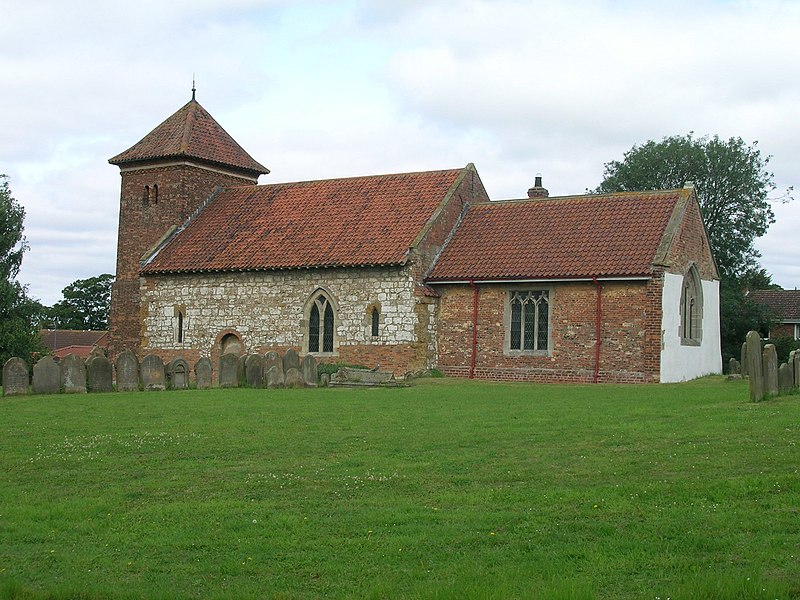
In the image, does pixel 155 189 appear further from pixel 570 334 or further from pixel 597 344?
pixel 597 344

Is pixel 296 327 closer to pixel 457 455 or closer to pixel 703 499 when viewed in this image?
pixel 457 455

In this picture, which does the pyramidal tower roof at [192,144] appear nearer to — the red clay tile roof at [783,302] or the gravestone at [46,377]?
the gravestone at [46,377]

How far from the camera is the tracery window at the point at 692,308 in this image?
31922 millimetres

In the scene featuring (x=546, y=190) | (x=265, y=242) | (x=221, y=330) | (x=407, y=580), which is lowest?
(x=407, y=580)

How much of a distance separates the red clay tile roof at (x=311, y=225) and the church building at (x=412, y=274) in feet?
0.24

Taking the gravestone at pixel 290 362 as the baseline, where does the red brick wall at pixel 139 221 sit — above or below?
above

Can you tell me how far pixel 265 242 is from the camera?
36.0 meters

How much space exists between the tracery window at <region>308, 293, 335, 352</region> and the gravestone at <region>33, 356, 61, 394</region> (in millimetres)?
10019

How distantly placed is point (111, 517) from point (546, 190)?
98.3 ft

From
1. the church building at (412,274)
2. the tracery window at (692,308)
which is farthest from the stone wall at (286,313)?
the tracery window at (692,308)

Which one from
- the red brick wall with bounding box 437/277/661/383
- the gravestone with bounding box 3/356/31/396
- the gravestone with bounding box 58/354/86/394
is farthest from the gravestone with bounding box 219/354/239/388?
the red brick wall with bounding box 437/277/661/383

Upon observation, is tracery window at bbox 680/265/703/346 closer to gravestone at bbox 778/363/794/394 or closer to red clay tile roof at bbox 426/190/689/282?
red clay tile roof at bbox 426/190/689/282

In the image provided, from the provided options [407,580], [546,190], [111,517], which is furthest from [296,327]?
[407,580]

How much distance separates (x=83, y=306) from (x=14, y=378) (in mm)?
63166
